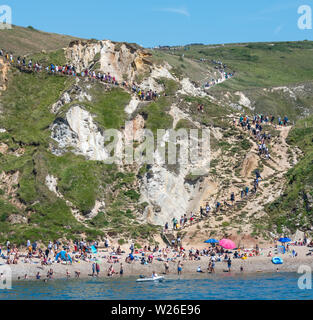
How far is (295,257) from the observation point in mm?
60062

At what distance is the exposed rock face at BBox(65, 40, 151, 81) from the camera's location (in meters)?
92.3

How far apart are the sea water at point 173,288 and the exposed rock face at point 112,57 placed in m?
43.8

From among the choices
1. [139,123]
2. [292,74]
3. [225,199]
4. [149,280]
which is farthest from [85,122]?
[292,74]

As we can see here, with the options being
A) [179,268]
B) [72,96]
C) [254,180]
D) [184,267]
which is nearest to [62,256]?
[179,268]

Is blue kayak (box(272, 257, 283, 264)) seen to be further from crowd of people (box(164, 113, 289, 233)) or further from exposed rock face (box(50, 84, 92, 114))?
exposed rock face (box(50, 84, 92, 114))

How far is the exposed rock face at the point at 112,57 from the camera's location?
92.3 meters

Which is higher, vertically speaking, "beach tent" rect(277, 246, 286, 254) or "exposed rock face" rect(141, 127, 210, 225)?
"exposed rock face" rect(141, 127, 210, 225)

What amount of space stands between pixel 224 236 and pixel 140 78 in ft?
116

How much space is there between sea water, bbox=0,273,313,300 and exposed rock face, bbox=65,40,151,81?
43.8m

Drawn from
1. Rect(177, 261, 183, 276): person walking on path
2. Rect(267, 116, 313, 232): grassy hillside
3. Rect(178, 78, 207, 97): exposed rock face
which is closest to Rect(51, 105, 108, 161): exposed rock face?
Rect(178, 78, 207, 97): exposed rock face

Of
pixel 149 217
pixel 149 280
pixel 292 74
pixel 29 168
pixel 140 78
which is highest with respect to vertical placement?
pixel 292 74

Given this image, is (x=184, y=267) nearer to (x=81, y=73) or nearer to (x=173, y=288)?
(x=173, y=288)

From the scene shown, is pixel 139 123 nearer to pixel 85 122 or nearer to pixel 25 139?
pixel 85 122

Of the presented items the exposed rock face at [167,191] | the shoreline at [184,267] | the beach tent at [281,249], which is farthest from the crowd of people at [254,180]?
the beach tent at [281,249]
